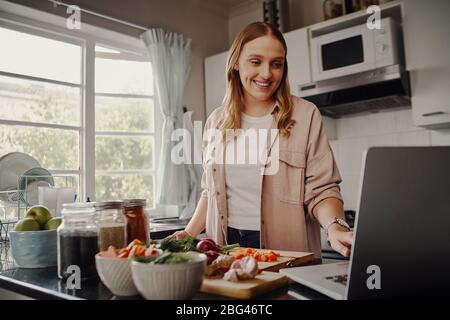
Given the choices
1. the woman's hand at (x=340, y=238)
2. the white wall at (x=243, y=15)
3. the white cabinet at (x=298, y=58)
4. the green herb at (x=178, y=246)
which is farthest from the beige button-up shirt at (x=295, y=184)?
the white wall at (x=243, y=15)

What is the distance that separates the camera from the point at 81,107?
277cm

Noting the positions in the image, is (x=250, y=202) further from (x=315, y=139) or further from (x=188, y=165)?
(x=188, y=165)

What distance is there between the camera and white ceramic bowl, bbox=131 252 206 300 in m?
0.66

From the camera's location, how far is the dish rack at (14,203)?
1.63 meters

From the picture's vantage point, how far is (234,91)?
1584 mm

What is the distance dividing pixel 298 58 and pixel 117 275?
239 centimetres

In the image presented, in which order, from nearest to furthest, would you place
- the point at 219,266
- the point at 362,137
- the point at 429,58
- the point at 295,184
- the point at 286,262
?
1. the point at 219,266
2. the point at 286,262
3. the point at 295,184
4. the point at 429,58
5. the point at 362,137

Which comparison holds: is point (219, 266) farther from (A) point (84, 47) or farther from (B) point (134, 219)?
(A) point (84, 47)

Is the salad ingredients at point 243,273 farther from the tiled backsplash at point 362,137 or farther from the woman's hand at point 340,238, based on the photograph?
the tiled backsplash at point 362,137

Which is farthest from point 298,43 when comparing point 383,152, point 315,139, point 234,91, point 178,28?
point 383,152

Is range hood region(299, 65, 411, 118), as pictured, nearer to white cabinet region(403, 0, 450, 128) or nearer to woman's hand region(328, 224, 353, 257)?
white cabinet region(403, 0, 450, 128)

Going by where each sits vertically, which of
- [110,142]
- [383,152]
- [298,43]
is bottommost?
[383,152]

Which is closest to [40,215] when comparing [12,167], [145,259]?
[145,259]
